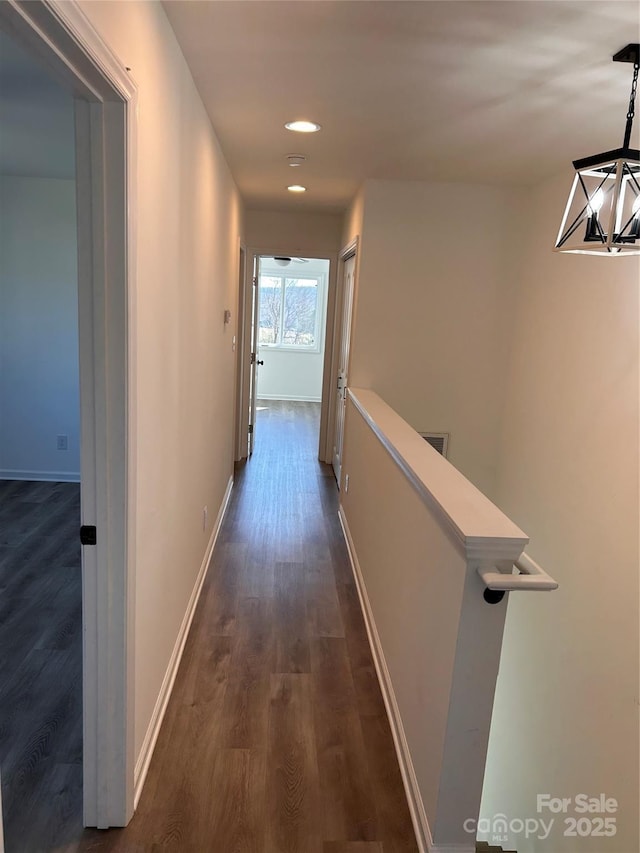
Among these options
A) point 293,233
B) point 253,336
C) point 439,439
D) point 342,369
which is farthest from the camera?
point 253,336

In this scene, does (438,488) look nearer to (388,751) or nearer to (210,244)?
(388,751)

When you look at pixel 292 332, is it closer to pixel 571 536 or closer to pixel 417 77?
pixel 571 536

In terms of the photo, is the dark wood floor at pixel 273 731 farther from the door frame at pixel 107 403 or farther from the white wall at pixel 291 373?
the white wall at pixel 291 373

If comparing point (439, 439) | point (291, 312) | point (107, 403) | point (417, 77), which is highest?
point (417, 77)

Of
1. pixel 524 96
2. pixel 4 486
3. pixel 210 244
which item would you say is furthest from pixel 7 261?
pixel 524 96

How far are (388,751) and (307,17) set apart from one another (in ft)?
8.02

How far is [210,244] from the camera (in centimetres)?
314

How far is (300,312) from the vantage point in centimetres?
1005

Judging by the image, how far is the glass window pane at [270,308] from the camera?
995 cm

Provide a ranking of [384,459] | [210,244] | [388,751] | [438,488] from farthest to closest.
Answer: [210,244] → [384,459] → [388,751] → [438,488]

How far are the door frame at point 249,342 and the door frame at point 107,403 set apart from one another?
409cm

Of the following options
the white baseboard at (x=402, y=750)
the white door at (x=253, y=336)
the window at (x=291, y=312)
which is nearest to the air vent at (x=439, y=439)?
the white baseboard at (x=402, y=750)

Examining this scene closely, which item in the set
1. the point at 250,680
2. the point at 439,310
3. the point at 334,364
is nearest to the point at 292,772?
the point at 250,680

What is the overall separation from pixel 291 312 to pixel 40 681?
8.17 metres
